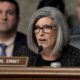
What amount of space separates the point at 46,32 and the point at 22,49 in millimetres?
320

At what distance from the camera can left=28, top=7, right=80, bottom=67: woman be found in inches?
132

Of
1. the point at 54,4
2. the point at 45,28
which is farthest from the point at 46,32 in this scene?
the point at 54,4

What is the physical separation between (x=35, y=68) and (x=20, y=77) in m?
0.10

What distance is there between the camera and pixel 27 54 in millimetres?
3518

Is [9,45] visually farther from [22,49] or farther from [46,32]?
[46,32]

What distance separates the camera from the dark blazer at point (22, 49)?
3437 millimetres

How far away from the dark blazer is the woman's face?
0.42 feet

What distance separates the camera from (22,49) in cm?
362

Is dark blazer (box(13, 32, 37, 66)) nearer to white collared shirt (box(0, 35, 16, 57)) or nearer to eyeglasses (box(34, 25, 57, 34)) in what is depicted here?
white collared shirt (box(0, 35, 16, 57))

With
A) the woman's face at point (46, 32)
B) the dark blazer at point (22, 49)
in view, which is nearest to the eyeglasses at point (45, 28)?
the woman's face at point (46, 32)

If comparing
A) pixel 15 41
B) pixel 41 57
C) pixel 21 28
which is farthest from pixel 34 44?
pixel 21 28

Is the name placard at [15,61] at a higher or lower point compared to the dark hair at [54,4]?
lower

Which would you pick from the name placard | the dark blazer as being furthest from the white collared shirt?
the name placard

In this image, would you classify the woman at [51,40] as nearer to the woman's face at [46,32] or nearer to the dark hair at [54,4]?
the woman's face at [46,32]
